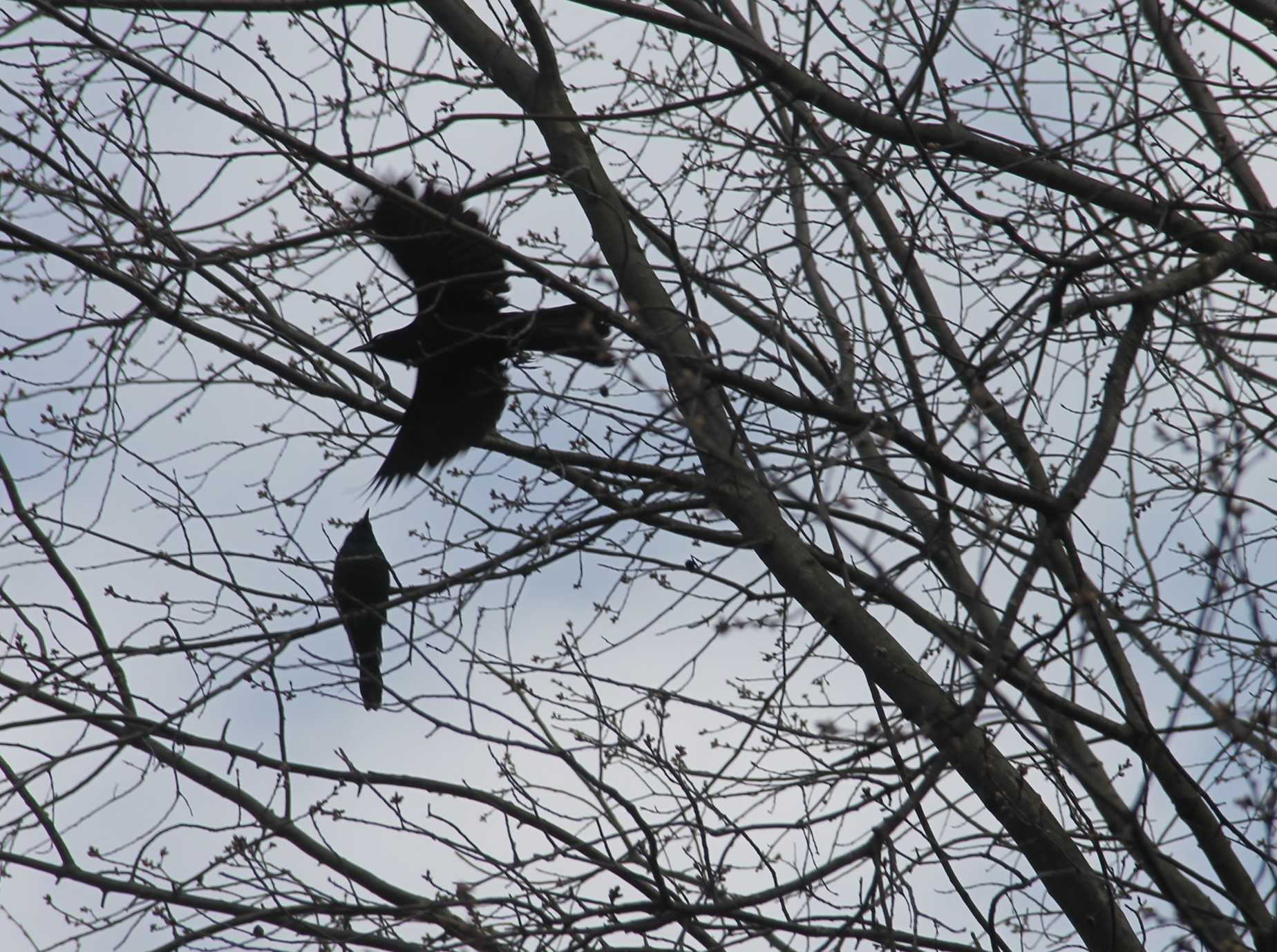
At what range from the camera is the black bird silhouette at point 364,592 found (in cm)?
407

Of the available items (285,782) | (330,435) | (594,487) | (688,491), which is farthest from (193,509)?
(688,491)

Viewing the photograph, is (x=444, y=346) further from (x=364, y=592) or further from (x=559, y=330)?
(x=559, y=330)

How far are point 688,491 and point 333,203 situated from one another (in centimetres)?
140

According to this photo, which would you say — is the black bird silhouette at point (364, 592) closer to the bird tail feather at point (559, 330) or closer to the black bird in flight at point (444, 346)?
the black bird in flight at point (444, 346)

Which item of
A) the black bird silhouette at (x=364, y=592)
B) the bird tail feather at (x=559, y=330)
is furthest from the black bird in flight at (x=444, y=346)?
the black bird silhouette at (x=364, y=592)

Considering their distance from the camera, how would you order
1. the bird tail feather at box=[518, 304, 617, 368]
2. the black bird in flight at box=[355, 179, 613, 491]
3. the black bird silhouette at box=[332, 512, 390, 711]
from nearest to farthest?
1. the bird tail feather at box=[518, 304, 617, 368]
2. the black bird silhouette at box=[332, 512, 390, 711]
3. the black bird in flight at box=[355, 179, 613, 491]

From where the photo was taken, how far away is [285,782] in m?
3.74

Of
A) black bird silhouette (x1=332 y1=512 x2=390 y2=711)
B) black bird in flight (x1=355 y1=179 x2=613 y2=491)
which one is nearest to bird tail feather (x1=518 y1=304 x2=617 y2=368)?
black bird in flight (x1=355 y1=179 x2=613 y2=491)

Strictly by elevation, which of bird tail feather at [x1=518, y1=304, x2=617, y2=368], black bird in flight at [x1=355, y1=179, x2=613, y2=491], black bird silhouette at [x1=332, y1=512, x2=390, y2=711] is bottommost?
black bird silhouette at [x1=332, y1=512, x2=390, y2=711]

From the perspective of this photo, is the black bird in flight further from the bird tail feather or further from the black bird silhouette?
the black bird silhouette

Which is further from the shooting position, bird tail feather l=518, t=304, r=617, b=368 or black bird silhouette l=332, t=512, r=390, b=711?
black bird silhouette l=332, t=512, r=390, b=711

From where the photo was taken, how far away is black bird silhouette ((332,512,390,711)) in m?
4.07

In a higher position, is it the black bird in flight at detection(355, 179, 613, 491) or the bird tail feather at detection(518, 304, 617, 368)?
the black bird in flight at detection(355, 179, 613, 491)

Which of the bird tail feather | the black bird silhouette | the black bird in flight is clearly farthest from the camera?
the black bird in flight
